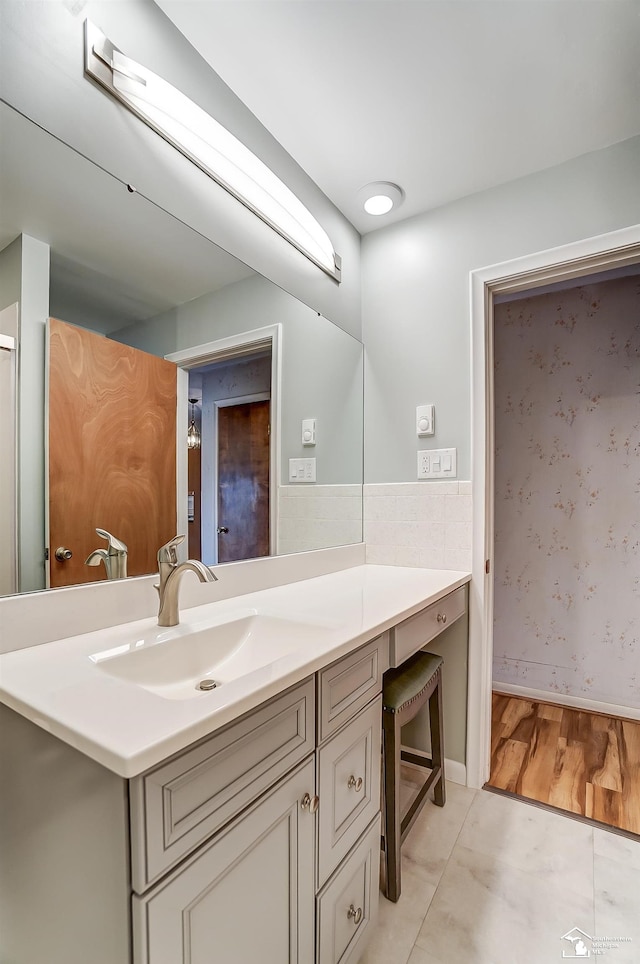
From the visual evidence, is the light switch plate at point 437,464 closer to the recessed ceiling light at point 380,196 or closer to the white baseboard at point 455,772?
the recessed ceiling light at point 380,196

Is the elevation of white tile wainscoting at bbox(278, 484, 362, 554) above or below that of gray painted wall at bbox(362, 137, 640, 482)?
below

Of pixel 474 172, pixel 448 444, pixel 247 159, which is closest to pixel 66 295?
pixel 247 159

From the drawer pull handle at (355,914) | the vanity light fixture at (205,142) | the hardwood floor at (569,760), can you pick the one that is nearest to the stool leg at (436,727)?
the hardwood floor at (569,760)

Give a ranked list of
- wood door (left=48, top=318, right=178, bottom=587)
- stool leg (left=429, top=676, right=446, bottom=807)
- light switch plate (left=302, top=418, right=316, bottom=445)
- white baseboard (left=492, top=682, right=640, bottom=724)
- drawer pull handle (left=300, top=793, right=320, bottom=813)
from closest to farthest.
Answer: drawer pull handle (left=300, top=793, right=320, bottom=813) → wood door (left=48, top=318, right=178, bottom=587) → stool leg (left=429, top=676, right=446, bottom=807) → light switch plate (left=302, top=418, right=316, bottom=445) → white baseboard (left=492, top=682, right=640, bottom=724)

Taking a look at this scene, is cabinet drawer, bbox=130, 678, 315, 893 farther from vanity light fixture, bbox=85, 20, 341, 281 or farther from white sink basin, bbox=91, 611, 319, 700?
vanity light fixture, bbox=85, 20, 341, 281

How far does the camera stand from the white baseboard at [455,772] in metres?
1.81

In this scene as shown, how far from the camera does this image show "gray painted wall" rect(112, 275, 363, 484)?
1.23 metres

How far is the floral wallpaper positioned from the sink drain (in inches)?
87.3

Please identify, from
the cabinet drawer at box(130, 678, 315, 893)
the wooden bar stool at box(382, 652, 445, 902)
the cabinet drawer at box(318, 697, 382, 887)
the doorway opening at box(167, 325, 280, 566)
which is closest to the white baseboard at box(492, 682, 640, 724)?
the wooden bar stool at box(382, 652, 445, 902)

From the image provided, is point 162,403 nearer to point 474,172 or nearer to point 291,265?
point 291,265

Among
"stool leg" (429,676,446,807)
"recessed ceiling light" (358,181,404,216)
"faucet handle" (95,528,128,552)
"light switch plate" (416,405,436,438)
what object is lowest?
"stool leg" (429,676,446,807)

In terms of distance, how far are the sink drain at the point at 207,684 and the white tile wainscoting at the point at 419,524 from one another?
1151mm

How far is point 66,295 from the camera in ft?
3.19

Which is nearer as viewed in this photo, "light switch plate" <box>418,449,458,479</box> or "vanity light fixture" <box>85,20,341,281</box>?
"vanity light fixture" <box>85,20,341,281</box>
